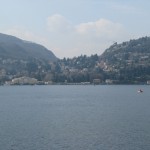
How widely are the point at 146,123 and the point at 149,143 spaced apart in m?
16.5

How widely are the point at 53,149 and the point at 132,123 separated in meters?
22.6

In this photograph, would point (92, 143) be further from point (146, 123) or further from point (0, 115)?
point (0, 115)

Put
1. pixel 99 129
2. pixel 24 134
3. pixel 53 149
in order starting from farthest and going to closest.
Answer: pixel 99 129 → pixel 24 134 → pixel 53 149

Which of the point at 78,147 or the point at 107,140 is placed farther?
the point at 107,140

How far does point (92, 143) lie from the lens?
50688mm

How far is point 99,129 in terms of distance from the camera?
→ 60.8 m

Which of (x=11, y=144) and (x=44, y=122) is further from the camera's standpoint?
(x=44, y=122)

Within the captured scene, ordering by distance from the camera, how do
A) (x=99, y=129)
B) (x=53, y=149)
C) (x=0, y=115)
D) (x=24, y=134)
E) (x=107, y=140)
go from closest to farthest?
(x=53, y=149) < (x=107, y=140) < (x=24, y=134) < (x=99, y=129) < (x=0, y=115)

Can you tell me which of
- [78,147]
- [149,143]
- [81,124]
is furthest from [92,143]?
[81,124]

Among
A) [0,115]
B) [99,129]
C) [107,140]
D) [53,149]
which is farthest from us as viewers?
[0,115]

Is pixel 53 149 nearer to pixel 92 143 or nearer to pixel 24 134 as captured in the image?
pixel 92 143

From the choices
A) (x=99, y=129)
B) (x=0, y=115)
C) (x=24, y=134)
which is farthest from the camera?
(x=0, y=115)

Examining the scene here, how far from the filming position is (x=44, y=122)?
227 feet

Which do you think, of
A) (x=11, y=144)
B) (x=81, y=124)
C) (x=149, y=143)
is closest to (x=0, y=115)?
(x=81, y=124)
